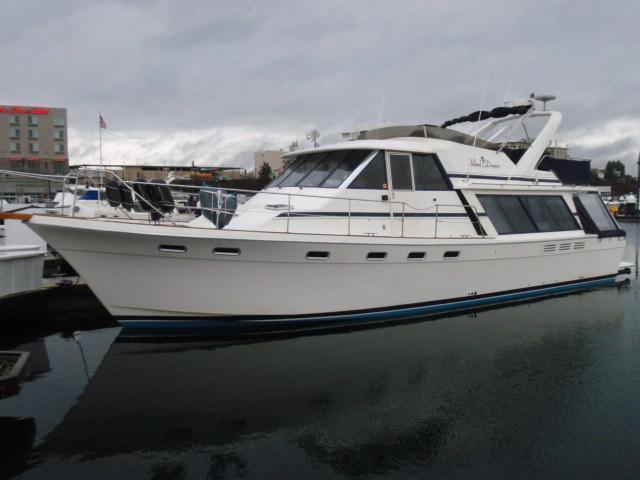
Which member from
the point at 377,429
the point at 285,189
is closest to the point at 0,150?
the point at 285,189

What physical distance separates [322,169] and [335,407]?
468 cm

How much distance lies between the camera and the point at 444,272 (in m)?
9.12

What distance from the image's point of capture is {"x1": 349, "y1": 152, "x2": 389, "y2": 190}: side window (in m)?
8.72

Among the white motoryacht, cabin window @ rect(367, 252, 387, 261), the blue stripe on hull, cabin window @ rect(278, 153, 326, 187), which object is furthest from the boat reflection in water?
cabin window @ rect(278, 153, 326, 187)

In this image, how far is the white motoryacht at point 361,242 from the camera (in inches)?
283

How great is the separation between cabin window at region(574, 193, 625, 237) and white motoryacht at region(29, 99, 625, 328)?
6 cm

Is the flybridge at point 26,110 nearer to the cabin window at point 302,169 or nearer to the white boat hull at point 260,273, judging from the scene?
the cabin window at point 302,169

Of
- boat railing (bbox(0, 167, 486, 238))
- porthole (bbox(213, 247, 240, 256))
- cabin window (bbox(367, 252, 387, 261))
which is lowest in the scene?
cabin window (bbox(367, 252, 387, 261))

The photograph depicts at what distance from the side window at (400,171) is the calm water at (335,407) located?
2.46m

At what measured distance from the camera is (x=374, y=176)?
883 cm

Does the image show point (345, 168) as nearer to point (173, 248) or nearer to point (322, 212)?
point (322, 212)

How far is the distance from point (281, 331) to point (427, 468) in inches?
153

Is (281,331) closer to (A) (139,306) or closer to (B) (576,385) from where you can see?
(A) (139,306)

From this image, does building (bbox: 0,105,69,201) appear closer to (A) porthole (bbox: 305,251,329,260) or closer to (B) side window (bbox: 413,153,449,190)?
(B) side window (bbox: 413,153,449,190)
